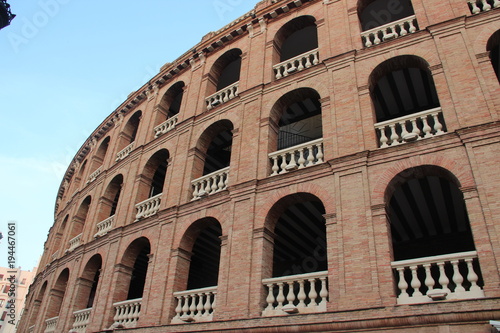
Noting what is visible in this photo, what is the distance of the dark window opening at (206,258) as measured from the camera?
47.9ft

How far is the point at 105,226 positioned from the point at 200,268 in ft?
15.4

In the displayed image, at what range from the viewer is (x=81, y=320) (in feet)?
51.5

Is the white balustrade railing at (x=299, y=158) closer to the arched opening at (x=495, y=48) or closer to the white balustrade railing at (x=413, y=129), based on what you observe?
the white balustrade railing at (x=413, y=129)

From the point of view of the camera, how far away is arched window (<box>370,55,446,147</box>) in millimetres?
10742

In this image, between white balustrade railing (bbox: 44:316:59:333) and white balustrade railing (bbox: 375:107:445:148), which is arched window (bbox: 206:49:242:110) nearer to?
white balustrade railing (bbox: 375:107:445:148)

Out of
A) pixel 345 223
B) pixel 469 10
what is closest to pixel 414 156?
pixel 345 223

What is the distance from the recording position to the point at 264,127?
13.1 meters

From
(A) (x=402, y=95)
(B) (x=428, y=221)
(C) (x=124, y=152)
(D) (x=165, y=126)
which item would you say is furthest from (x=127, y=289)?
(A) (x=402, y=95)

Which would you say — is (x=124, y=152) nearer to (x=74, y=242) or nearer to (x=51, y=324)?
(x=74, y=242)

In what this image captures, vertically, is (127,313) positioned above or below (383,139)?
below

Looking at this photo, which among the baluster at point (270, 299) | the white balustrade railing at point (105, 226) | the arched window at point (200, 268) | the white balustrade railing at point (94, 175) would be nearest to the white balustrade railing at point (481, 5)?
the baluster at point (270, 299)

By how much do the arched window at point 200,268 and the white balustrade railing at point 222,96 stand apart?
495 centimetres

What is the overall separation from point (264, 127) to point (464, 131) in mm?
5966

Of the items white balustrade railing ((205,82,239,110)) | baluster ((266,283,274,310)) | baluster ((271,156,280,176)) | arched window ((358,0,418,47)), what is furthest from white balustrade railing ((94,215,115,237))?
arched window ((358,0,418,47))
